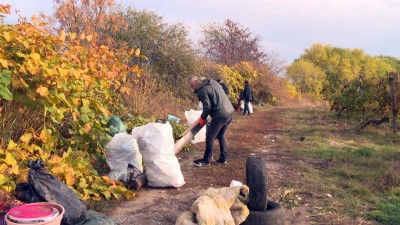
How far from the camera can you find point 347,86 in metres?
15.6

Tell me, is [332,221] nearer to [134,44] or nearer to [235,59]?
[134,44]

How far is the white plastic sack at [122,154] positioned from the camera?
567 centimetres

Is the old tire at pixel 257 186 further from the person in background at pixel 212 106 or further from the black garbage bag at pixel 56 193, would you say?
the person in background at pixel 212 106

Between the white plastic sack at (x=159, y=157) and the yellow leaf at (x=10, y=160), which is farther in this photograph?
the white plastic sack at (x=159, y=157)

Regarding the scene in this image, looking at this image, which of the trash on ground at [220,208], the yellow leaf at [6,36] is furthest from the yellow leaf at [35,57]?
the trash on ground at [220,208]

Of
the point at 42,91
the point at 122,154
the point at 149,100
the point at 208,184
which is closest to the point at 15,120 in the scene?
the point at 42,91

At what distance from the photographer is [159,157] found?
5672mm

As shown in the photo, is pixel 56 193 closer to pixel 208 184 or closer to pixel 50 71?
pixel 50 71

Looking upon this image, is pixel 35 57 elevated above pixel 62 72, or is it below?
above

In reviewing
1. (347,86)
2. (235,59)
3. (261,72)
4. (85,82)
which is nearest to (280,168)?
(85,82)

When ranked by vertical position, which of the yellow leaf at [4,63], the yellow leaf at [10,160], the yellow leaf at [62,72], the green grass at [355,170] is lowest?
the green grass at [355,170]

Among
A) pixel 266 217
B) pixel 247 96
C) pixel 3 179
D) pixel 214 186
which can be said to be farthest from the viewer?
pixel 247 96

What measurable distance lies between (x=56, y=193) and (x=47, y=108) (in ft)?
4.09

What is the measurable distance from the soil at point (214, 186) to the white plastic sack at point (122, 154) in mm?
411
